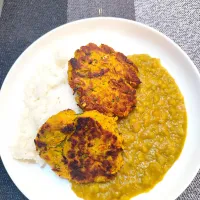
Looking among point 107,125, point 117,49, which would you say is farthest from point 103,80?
→ point 117,49

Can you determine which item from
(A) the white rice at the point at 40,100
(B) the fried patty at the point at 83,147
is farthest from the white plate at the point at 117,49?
(B) the fried patty at the point at 83,147

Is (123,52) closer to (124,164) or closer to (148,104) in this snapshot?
(148,104)

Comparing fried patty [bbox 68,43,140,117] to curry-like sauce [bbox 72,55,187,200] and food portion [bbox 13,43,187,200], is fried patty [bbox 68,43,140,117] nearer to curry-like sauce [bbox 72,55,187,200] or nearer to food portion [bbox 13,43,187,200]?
food portion [bbox 13,43,187,200]

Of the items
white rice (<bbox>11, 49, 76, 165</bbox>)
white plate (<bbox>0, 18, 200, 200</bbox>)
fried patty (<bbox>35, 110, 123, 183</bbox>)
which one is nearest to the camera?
fried patty (<bbox>35, 110, 123, 183</bbox>)

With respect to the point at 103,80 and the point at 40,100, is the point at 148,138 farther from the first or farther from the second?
the point at 40,100

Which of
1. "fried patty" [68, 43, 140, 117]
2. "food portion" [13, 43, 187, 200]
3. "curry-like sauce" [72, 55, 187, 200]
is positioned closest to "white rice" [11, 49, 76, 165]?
"food portion" [13, 43, 187, 200]

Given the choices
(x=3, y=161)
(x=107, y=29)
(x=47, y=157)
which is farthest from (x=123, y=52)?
(x=3, y=161)
